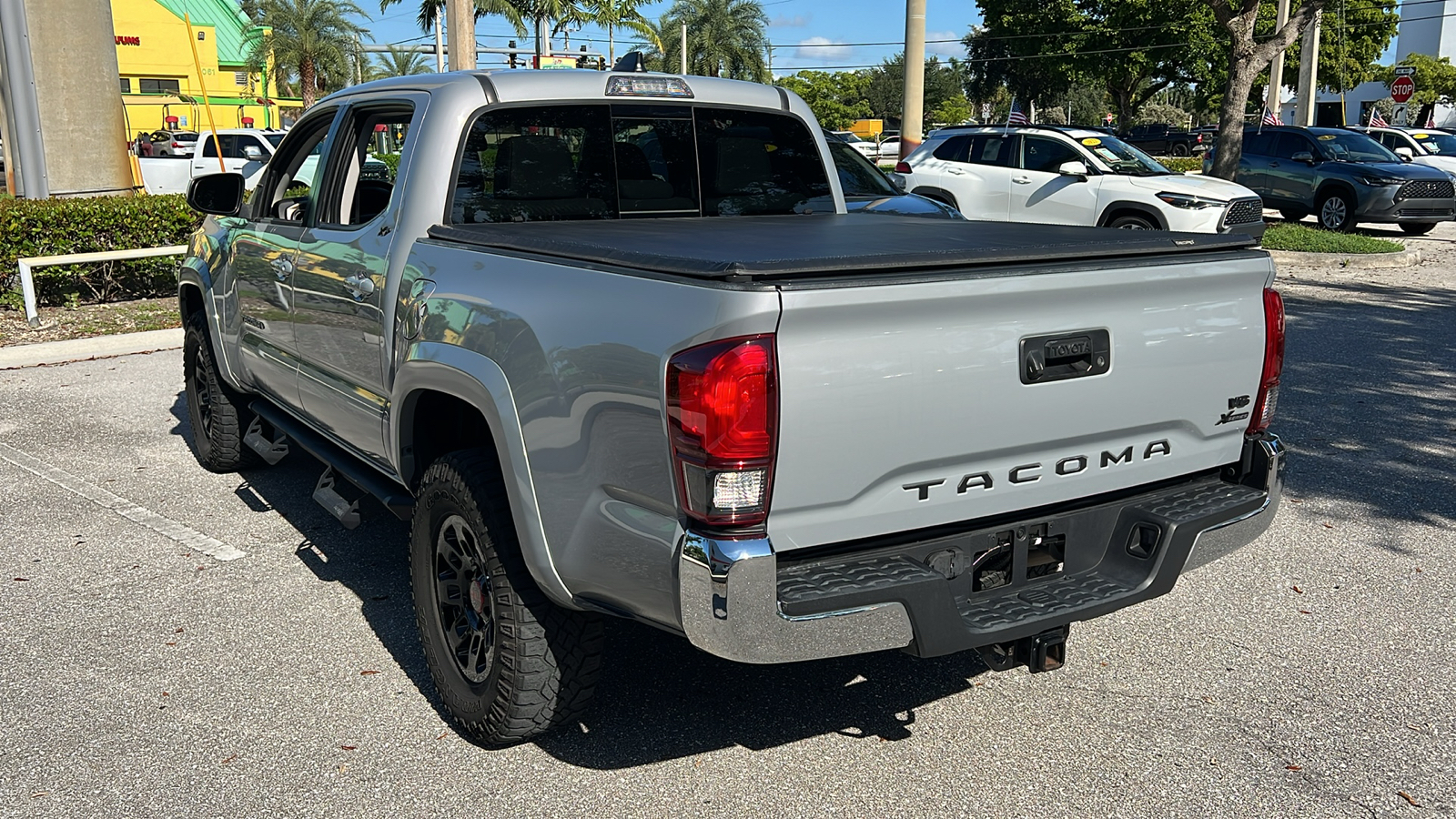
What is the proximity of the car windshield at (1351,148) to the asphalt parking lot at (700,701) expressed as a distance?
1538 centimetres

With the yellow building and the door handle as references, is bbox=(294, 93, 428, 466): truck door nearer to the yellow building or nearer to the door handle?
the door handle

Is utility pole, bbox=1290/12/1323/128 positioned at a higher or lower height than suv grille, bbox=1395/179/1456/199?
higher

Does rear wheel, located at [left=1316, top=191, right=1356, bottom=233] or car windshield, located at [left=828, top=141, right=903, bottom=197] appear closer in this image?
car windshield, located at [left=828, top=141, right=903, bottom=197]

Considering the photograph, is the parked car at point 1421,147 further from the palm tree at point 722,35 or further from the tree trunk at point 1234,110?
the palm tree at point 722,35

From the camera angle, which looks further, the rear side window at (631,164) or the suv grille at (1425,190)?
the suv grille at (1425,190)

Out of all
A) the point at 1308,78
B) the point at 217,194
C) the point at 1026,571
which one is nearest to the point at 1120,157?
the point at 217,194

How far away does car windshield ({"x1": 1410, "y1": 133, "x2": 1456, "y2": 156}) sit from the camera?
25.8 meters

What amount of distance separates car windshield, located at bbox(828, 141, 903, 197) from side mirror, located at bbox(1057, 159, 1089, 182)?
385 centimetres

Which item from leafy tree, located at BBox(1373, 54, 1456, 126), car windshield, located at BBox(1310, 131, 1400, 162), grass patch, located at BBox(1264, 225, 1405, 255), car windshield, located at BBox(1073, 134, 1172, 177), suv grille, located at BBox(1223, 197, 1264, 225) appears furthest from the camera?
leafy tree, located at BBox(1373, 54, 1456, 126)

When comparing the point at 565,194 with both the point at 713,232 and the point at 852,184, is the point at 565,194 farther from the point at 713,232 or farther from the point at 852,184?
the point at 852,184

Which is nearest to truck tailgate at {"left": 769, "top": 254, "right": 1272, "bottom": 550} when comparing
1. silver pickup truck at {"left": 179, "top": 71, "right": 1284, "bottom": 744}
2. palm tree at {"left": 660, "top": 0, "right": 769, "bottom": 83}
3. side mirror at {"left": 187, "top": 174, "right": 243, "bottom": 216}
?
silver pickup truck at {"left": 179, "top": 71, "right": 1284, "bottom": 744}

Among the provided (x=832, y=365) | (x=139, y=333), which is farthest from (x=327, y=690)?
(x=139, y=333)

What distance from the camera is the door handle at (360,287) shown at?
4130 mm

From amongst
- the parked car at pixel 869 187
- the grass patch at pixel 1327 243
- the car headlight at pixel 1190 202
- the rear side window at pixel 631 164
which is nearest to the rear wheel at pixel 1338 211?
the grass patch at pixel 1327 243
